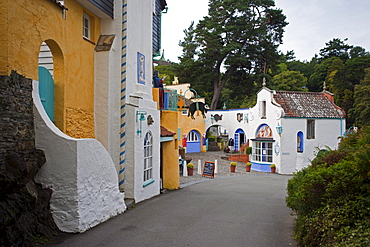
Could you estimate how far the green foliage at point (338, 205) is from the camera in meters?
4.91

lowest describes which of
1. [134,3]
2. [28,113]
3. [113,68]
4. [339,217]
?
[339,217]

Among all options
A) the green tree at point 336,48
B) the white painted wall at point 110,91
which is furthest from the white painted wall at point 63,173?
the green tree at point 336,48

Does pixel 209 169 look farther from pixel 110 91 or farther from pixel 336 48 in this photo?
pixel 336 48

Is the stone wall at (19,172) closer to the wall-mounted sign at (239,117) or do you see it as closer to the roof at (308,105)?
the roof at (308,105)

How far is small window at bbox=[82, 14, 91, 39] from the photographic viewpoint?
10.2 m

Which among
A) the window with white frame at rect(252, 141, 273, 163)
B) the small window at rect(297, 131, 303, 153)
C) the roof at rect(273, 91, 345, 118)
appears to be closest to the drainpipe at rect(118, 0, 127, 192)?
the roof at rect(273, 91, 345, 118)

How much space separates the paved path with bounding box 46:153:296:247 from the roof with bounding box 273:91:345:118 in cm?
1394

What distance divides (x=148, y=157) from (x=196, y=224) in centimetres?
417

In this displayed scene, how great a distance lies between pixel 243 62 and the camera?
129 feet

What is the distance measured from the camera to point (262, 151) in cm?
2669

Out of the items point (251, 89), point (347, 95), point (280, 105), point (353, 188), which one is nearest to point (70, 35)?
point (353, 188)

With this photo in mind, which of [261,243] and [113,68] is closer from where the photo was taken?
[261,243]

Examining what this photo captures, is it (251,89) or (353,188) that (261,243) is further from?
(251,89)

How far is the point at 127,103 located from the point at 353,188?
7144mm
